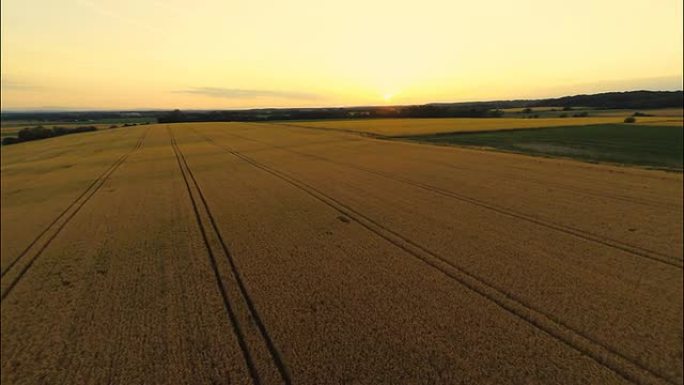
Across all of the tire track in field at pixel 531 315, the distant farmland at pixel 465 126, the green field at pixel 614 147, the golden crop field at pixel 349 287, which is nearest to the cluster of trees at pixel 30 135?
the distant farmland at pixel 465 126

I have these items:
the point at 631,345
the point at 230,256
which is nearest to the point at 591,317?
the point at 631,345

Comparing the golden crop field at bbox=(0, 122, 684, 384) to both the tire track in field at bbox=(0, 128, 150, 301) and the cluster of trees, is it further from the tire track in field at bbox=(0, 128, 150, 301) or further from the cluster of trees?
the cluster of trees

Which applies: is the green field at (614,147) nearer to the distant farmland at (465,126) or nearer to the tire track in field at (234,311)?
the distant farmland at (465,126)

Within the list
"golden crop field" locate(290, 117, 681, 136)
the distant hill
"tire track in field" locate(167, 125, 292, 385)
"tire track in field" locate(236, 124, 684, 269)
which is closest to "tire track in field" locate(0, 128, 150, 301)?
"tire track in field" locate(167, 125, 292, 385)

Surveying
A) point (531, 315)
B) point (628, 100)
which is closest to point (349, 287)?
point (531, 315)

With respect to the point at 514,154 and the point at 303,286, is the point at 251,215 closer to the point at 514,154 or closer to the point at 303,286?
the point at 303,286

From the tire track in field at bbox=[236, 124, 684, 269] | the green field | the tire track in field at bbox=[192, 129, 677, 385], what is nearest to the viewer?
the tire track in field at bbox=[192, 129, 677, 385]

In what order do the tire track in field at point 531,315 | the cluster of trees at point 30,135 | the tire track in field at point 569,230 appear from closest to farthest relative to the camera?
the tire track in field at point 531,315 → the tire track in field at point 569,230 → the cluster of trees at point 30,135
